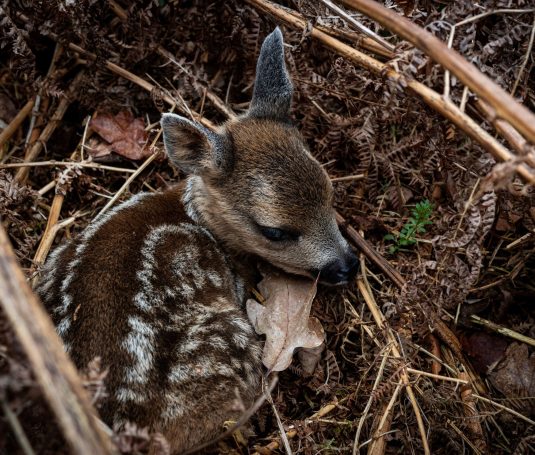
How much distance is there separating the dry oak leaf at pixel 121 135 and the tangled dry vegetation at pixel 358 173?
0.02 meters

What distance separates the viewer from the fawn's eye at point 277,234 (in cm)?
499

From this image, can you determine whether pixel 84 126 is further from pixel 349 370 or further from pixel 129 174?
pixel 349 370

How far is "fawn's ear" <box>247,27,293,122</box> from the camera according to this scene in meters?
5.00

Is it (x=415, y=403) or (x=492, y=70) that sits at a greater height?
(x=492, y=70)

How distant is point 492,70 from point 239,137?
6.65 feet

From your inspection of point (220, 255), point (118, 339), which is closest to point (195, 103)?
point (220, 255)

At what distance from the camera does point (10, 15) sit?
5508 mm

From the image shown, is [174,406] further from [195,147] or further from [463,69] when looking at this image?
[463,69]

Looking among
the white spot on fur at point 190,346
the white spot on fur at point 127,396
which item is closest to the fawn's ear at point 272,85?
the white spot on fur at point 190,346

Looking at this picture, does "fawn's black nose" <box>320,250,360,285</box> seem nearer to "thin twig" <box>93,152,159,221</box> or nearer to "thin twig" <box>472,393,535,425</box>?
"thin twig" <box>472,393,535,425</box>

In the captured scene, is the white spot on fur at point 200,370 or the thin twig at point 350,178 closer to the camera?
the white spot on fur at point 200,370

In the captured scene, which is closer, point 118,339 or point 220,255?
point 118,339

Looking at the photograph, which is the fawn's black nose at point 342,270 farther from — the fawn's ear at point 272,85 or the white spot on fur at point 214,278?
the fawn's ear at point 272,85

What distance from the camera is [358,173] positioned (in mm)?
5668
